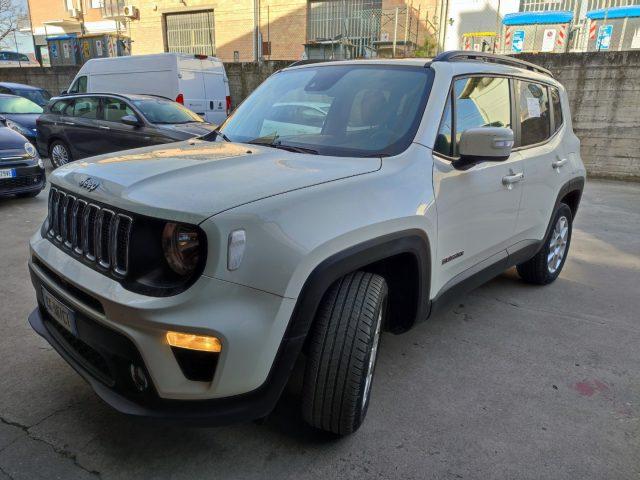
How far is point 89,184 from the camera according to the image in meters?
2.14

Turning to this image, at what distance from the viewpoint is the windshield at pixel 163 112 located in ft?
29.4

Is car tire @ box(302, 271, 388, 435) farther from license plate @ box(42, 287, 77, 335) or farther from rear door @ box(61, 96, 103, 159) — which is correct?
rear door @ box(61, 96, 103, 159)

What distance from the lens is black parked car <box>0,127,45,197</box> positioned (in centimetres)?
668

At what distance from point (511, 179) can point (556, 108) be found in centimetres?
139

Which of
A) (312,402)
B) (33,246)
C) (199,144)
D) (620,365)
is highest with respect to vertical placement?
(199,144)

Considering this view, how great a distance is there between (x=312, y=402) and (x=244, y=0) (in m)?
26.8

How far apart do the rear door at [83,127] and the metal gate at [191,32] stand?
18884 millimetres

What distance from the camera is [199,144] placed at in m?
2.94

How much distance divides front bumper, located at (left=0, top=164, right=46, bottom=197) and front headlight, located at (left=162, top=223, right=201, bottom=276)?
6.12m

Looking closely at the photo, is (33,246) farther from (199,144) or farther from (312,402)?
(312,402)

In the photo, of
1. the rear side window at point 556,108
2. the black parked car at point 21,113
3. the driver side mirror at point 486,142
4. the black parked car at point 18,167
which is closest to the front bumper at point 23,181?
the black parked car at point 18,167

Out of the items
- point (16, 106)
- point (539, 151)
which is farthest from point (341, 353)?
point (16, 106)

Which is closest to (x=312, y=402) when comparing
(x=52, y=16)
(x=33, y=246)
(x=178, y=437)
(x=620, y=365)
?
(x=178, y=437)

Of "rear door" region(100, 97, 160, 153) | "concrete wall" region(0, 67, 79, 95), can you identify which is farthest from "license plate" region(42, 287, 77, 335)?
"concrete wall" region(0, 67, 79, 95)
